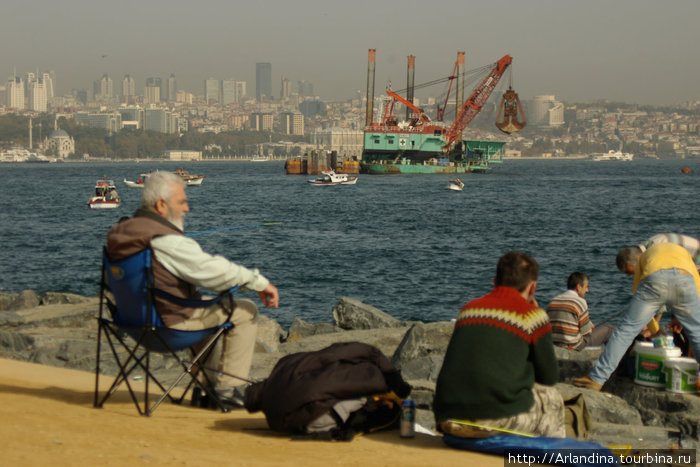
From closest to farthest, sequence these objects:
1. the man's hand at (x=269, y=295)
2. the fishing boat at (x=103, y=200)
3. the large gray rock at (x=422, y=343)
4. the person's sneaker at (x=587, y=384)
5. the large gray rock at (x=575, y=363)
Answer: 1. the man's hand at (x=269, y=295)
2. the person's sneaker at (x=587, y=384)
3. the large gray rock at (x=575, y=363)
4. the large gray rock at (x=422, y=343)
5. the fishing boat at (x=103, y=200)

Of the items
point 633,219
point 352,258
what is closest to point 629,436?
point 352,258

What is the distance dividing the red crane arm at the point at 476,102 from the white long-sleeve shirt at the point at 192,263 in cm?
6527

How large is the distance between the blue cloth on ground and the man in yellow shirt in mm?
1344

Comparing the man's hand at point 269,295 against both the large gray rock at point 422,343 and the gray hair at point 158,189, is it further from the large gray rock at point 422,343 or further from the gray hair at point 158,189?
the large gray rock at point 422,343

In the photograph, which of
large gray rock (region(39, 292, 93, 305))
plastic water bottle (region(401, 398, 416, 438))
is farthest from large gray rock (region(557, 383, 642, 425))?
large gray rock (region(39, 292, 93, 305))

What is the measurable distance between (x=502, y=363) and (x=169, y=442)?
4.16 ft

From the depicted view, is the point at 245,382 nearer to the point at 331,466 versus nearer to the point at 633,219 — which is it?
the point at 331,466

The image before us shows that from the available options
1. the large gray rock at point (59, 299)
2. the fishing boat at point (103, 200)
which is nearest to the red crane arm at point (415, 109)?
the fishing boat at point (103, 200)

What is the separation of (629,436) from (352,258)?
54.4 feet

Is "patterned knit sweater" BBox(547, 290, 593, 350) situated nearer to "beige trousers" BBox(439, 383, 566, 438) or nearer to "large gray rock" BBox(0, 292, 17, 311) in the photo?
"beige trousers" BBox(439, 383, 566, 438)

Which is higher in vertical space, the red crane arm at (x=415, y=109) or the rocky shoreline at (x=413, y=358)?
the red crane arm at (x=415, y=109)

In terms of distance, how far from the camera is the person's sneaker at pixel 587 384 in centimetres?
465

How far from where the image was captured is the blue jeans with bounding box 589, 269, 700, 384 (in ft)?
14.8

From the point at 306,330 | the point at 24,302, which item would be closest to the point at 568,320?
the point at 306,330
